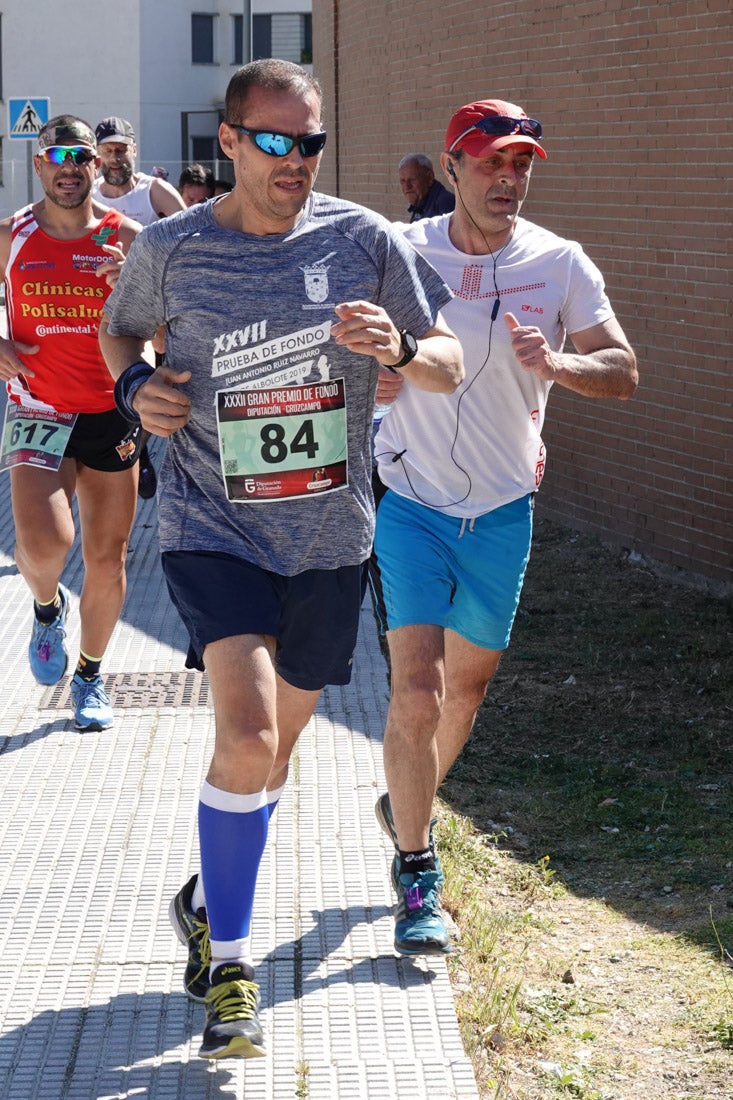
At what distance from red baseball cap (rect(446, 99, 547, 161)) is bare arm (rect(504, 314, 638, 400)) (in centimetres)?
55

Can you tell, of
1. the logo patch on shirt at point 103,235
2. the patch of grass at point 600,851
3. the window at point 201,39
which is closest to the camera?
the patch of grass at point 600,851

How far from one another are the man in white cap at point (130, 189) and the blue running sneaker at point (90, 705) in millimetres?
4449

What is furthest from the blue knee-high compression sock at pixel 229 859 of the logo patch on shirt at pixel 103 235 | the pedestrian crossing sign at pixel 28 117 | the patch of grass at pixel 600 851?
the pedestrian crossing sign at pixel 28 117

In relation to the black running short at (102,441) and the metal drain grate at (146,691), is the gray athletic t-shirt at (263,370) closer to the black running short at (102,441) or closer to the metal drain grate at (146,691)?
the black running short at (102,441)

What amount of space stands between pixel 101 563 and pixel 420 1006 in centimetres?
282

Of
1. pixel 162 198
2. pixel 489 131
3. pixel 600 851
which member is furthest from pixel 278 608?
pixel 162 198

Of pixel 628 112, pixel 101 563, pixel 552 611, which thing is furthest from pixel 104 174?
pixel 101 563

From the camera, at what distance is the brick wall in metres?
8.52

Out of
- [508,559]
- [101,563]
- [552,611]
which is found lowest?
[552,611]

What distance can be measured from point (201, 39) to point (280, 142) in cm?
5066

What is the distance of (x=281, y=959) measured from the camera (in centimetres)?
434

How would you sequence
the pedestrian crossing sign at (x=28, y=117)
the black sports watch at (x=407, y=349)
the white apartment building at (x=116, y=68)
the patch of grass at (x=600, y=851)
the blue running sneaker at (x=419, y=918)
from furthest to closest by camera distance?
1. the white apartment building at (x=116, y=68)
2. the pedestrian crossing sign at (x=28, y=117)
3. the blue running sneaker at (x=419, y=918)
4. the patch of grass at (x=600, y=851)
5. the black sports watch at (x=407, y=349)

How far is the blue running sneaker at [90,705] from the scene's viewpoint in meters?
6.32

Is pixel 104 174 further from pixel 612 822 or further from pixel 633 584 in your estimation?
pixel 612 822
